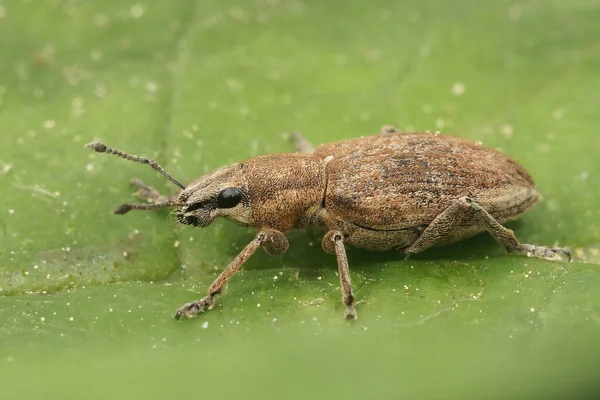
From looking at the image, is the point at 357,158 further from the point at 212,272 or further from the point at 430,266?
the point at 212,272

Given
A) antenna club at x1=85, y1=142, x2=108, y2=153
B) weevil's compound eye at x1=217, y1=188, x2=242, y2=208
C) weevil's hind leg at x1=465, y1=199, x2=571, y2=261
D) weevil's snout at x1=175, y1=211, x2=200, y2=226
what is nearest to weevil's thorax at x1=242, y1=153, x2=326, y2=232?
weevil's compound eye at x1=217, y1=188, x2=242, y2=208

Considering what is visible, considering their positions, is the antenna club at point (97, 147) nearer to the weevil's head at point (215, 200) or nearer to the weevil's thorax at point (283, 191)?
the weevil's head at point (215, 200)

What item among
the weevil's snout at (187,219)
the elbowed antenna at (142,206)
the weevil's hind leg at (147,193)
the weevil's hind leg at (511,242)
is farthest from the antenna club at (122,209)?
the weevil's hind leg at (511,242)

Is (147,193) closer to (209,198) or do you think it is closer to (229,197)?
(209,198)

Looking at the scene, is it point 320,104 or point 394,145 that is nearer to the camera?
point 394,145

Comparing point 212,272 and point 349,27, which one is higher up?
point 349,27

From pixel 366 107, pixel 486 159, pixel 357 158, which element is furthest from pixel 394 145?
pixel 366 107
